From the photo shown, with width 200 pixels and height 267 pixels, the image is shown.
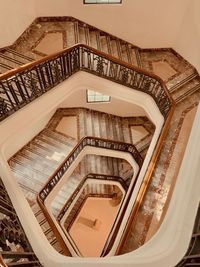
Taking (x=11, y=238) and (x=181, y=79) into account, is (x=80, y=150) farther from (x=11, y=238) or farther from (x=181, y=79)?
(x=11, y=238)

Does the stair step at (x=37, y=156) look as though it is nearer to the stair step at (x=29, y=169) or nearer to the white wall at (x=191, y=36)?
the stair step at (x=29, y=169)

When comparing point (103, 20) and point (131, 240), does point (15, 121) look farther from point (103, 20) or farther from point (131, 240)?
point (103, 20)

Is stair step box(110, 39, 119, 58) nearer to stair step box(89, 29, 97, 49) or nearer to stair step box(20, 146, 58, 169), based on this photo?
stair step box(89, 29, 97, 49)

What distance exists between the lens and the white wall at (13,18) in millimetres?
7617

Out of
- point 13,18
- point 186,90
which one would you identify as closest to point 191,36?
point 186,90

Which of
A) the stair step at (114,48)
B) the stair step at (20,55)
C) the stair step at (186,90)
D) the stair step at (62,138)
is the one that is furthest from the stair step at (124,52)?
the stair step at (62,138)

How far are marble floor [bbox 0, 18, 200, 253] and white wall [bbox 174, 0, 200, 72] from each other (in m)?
0.25

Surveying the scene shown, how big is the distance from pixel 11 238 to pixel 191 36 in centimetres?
727

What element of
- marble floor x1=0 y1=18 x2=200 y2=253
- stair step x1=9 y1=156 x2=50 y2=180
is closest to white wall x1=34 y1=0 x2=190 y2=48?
marble floor x1=0 y1=18 x2=200 y2=253

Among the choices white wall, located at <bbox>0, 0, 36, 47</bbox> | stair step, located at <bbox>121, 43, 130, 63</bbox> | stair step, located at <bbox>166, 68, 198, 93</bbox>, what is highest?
white wall, located at <bbox>0, 0, 36, 47</bbox>

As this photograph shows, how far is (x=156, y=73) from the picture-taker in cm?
894

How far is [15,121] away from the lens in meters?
6.03

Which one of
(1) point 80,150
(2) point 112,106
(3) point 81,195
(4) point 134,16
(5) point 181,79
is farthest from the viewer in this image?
(3) point 81,195

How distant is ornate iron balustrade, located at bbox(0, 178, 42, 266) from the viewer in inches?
131
